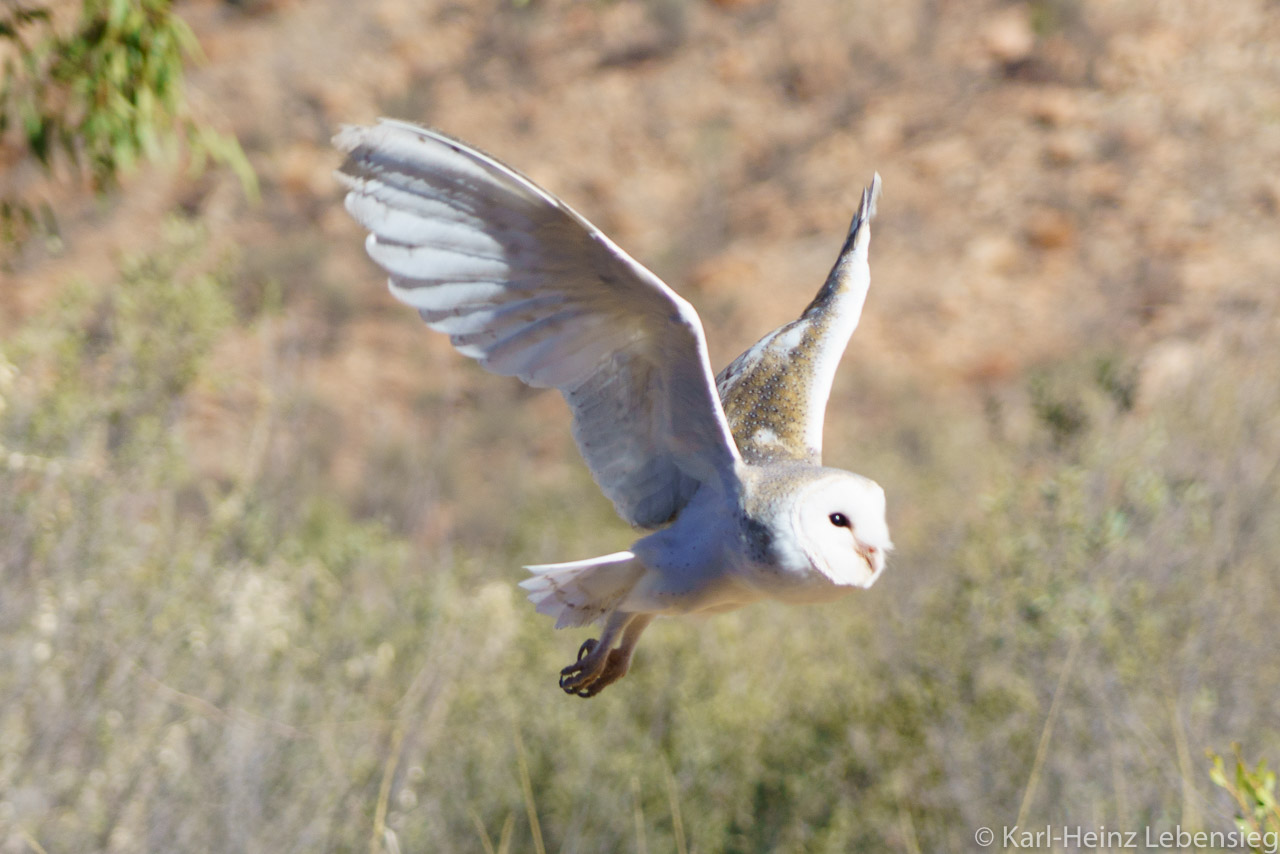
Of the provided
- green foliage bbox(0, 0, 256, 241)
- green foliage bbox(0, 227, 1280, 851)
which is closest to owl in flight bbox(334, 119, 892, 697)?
green foliage bbox(0, 227, 1280, 851)

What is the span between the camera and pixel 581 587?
2590mm

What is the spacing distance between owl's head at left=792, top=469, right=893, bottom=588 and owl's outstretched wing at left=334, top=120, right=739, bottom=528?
0.80ft

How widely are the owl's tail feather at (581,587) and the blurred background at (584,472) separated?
1.47ft

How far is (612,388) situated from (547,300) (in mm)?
255

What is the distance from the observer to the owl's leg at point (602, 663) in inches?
103

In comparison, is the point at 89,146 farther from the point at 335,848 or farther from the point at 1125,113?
the point at 1125,113

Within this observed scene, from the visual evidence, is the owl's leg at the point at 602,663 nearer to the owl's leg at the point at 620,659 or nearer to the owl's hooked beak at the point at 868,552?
A: the owl's leg at the point at 620,659

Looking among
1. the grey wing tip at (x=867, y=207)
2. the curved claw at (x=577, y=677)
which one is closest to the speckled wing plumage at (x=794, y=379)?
the grey wing tip at (x=867, y=207)

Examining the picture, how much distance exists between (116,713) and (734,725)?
174 inches

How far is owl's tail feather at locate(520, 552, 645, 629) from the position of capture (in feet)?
8.33

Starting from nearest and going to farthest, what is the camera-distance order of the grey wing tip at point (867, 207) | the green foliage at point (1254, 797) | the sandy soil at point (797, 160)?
1. the green foliage at point (1254, 797)
2. the grey wing tip at point (867, 207)
3. the sandy soil at point (797, 160)

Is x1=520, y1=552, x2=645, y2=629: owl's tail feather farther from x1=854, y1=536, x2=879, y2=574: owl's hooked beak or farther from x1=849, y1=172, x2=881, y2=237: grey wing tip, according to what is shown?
x1=849, y1=172, x2=881, y2=237: grey wing tip

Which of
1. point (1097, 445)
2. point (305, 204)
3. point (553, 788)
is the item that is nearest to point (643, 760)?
point (553, 788)

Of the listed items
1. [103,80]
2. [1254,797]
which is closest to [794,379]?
[1254,797]
